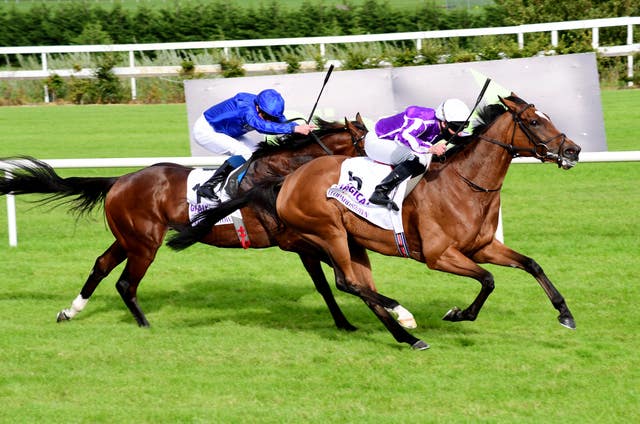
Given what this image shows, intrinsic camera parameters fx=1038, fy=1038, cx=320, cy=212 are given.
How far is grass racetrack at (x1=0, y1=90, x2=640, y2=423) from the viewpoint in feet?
15.3

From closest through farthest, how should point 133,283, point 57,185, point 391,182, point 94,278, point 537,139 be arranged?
point 537,139 < point 391,182 < point 133,283 < point 94,278 < point 57,185

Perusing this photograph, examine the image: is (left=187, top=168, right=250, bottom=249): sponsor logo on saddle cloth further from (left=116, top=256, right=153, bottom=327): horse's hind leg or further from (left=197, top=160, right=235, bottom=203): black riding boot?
(left=116, top=256, right=153, bottom=327): horse's hind leg

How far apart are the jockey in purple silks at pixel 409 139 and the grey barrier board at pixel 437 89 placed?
4.36m

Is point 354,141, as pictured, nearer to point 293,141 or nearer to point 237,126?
point 293,141

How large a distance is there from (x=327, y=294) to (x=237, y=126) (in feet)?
4.05

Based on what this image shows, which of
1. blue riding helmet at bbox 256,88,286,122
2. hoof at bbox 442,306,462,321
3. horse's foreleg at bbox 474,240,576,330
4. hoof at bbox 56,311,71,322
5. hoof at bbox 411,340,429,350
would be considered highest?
blue riding helmet at bbox 256,88,286,122

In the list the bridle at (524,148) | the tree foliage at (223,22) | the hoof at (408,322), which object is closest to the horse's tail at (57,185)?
the hoof at (408,322)

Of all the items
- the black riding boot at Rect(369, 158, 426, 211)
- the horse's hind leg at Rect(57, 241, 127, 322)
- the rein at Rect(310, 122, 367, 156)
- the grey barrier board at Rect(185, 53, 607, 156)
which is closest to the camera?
the black riding boot at Rect(369, 158, 426, 211)

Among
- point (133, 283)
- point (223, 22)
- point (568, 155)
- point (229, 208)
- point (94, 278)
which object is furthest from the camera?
point (223, 22)

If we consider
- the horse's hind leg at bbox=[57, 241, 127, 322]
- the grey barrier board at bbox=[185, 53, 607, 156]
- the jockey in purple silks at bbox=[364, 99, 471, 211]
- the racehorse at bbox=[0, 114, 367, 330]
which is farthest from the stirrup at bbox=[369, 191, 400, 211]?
the grey barrier board at bbox=[185, 53, 607, 156]

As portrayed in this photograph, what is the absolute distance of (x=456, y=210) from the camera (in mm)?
5660

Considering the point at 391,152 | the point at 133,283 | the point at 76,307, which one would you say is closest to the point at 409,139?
the point at 391,152

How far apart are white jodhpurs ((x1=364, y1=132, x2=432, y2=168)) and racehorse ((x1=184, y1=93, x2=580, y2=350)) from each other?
15 cm

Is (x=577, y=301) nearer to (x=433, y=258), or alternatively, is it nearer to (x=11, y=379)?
(x=433, y=258)
